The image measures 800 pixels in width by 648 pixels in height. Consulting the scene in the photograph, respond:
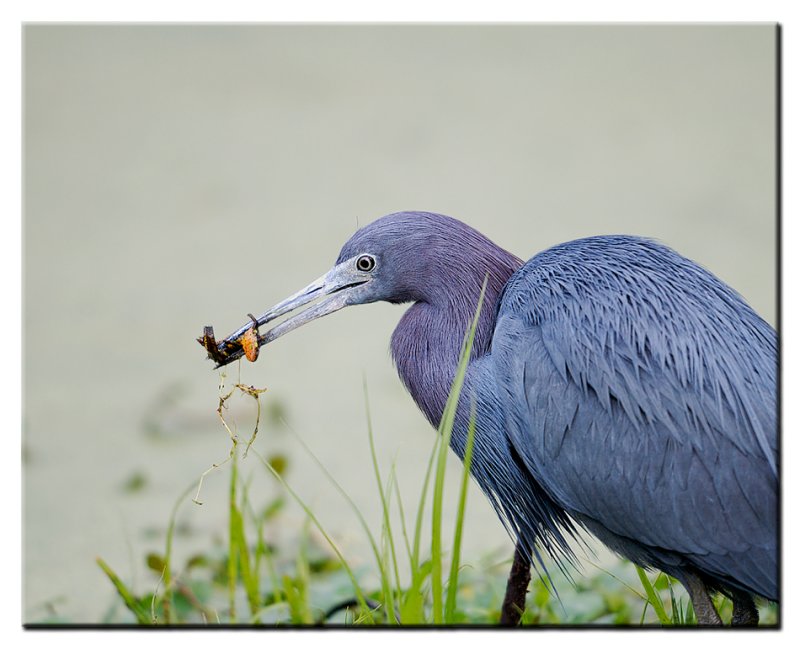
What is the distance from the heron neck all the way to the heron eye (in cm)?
15

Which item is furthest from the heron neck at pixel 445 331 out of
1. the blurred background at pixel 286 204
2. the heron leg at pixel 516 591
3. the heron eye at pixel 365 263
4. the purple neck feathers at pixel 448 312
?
the blurred background at pixel 286 204

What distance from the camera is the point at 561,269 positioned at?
2074 millimetres

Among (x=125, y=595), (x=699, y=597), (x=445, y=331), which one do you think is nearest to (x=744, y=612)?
(x=699, y=597)

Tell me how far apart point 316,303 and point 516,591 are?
823 millimetres

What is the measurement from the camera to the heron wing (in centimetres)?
190

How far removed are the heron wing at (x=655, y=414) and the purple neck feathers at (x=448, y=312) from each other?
0.54 feet

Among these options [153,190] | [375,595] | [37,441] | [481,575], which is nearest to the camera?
[375,595]

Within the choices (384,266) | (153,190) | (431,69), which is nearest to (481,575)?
(384,266)

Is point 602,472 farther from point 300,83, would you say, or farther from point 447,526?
point 300,83

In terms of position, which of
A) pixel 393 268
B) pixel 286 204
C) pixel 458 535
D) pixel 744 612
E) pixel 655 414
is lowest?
pixel 744 612

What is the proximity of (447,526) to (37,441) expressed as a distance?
4.71ft

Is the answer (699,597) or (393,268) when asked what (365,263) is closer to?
(393,268)

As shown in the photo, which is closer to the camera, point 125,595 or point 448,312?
point 125,595

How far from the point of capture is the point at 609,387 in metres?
1.94
